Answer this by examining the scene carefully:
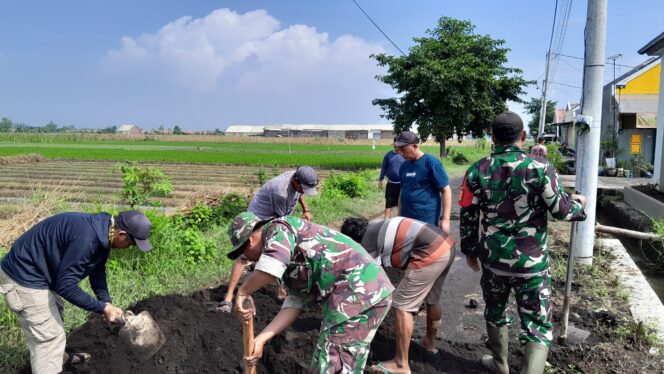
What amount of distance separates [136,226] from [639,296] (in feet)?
15.4

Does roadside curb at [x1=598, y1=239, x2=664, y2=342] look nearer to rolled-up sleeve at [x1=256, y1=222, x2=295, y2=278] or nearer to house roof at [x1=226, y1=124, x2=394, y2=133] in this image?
rolled-up sleeve at [x1=256, y1=222, x2=295, y2=278]

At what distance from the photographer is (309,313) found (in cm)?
444

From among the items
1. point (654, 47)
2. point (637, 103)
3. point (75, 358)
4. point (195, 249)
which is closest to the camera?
point (75, 358)

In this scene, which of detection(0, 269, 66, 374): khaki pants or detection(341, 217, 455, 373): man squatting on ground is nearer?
detection(0, 269, 66, 374): khaki pants

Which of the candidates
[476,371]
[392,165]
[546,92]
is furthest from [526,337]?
[546,92]

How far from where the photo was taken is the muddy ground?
11.0 ft

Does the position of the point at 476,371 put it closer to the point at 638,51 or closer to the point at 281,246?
the point at 281,246

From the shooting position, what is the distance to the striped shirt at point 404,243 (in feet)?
10.1

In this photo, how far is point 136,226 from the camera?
2969 mm

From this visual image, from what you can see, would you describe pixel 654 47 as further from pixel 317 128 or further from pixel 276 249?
pixel 317 128

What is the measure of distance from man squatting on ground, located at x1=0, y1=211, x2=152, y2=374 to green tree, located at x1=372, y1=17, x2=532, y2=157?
19905mm

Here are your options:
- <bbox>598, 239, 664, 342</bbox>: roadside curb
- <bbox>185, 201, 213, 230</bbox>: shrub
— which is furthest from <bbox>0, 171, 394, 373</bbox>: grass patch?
<bbox>598, 239, 664, 342</bbox>: roadside curb

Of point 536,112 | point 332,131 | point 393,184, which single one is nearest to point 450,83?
point 393,184

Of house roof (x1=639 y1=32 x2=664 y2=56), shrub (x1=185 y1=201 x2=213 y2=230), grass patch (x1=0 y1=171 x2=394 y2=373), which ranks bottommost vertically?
grass patch (x1=0 y1=171 x2=394 y2=373)
